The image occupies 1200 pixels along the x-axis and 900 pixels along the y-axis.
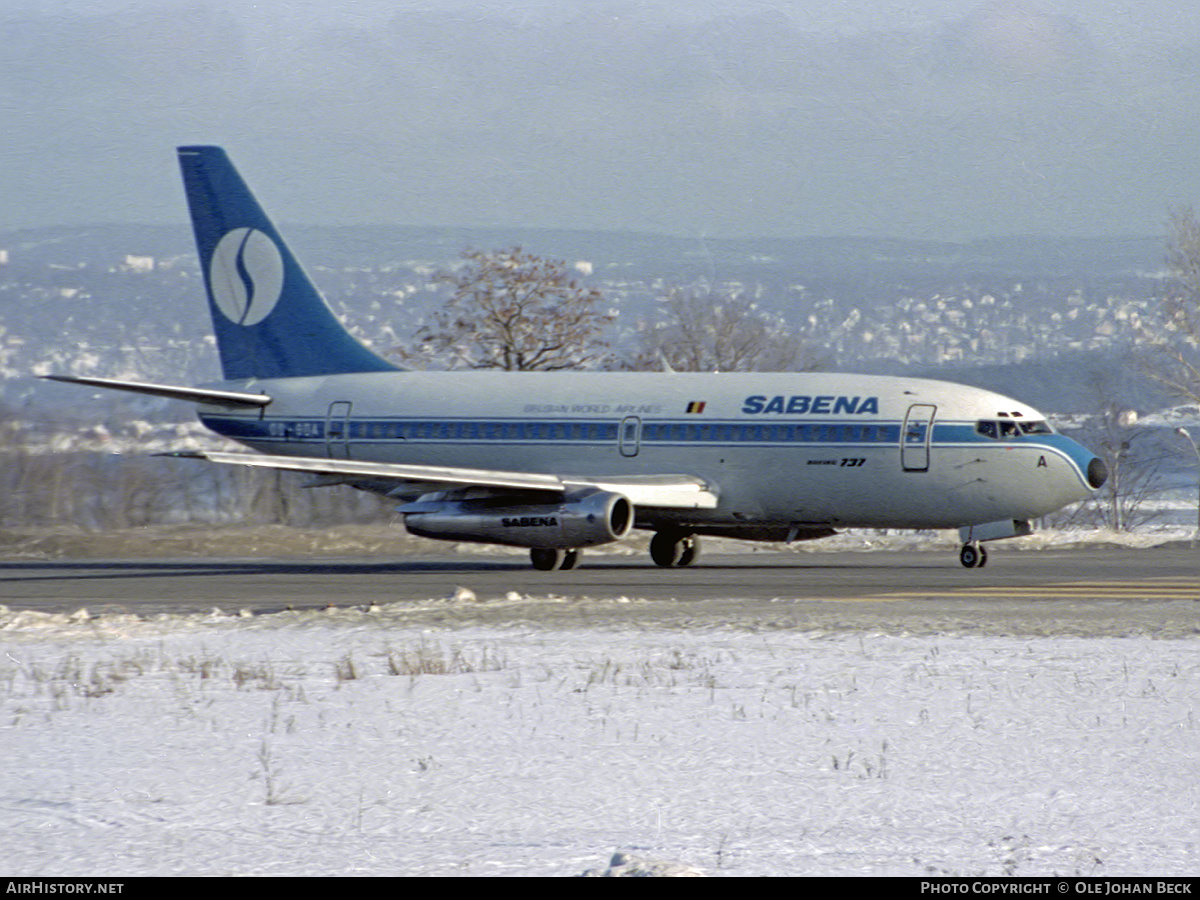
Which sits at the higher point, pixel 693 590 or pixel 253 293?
pixel 253 293

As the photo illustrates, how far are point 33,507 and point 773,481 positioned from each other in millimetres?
31120

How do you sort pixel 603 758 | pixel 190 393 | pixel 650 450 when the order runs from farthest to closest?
pixel 190 393 < pixel 650 450 < pixel 603 758

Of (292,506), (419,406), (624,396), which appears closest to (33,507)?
(292,506)

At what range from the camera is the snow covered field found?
23.2 ft

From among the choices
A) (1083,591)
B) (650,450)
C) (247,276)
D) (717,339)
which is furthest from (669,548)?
(717,339)

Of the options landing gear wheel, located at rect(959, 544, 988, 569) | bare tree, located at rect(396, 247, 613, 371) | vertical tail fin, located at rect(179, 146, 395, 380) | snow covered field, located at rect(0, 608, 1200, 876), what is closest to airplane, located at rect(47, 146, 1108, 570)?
landing gear wheel, located at rect(959, 544, 988, 569)

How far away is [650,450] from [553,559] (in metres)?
2.65

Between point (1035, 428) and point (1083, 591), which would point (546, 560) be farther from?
point (1083, 591)

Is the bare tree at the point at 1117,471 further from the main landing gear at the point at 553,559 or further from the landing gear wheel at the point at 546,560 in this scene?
the landing gear wheel at the point at 546,560

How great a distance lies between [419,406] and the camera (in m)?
32.3

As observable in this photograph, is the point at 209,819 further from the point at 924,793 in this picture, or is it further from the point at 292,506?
the point at 292,506

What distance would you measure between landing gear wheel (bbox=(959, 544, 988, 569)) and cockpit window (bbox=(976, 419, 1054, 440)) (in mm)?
2053

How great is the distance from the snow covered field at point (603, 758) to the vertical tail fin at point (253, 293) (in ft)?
65.4

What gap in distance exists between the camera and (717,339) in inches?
2862
